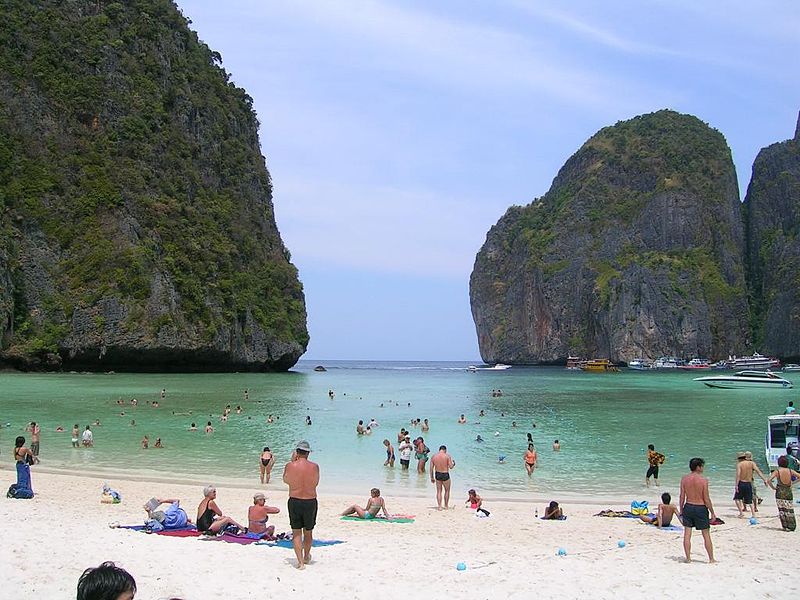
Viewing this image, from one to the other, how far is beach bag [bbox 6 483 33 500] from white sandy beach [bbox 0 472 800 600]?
472 millimetres

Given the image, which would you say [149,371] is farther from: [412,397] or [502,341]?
[502,341]

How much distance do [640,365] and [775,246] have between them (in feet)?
132

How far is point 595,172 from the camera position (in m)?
149

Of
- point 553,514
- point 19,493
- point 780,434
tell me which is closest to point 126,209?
point 19,493

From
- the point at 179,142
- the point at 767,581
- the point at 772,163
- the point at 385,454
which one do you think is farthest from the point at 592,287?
the point at 767,581

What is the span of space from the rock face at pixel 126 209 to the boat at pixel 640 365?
59.6 metres

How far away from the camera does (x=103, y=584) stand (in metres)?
3.25

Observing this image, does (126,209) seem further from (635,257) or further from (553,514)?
(635,257)

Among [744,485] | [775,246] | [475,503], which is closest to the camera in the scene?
[744,485]

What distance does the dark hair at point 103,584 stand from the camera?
321 centimetres

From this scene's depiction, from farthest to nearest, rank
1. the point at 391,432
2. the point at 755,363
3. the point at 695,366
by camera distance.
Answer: the point at 695,366 < the point at 755,363 < the point at 391,432

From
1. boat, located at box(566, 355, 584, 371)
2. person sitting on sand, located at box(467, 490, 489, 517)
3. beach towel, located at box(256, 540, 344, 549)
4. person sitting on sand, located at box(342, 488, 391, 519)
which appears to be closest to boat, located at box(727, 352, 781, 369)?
boat, located at box(566, 355, 584, 371)

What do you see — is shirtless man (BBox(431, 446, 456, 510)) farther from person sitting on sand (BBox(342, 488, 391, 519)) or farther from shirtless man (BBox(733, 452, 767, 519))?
shirtless man (BBox(733, 452, 767, 519))

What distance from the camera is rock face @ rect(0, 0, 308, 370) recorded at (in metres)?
64.3
